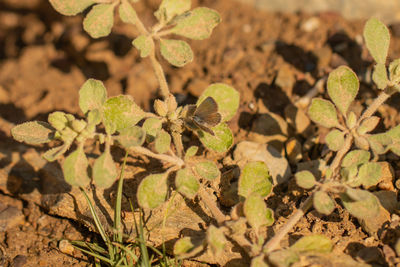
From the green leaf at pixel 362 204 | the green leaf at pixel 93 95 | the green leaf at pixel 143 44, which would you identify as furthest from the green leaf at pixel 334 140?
the green leaf at pixel 93 95

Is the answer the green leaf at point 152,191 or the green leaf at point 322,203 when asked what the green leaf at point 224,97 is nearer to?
the green leaf at point 152,191

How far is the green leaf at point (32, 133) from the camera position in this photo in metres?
2.10

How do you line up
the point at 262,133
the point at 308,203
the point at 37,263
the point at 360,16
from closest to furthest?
the point at 308,203, the point at 37,263, the point at 262,133, the point at 360,16

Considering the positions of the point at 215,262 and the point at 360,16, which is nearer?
the point at 215,262

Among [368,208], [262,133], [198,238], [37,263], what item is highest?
[368,208]

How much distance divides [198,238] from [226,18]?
2459 millimetres

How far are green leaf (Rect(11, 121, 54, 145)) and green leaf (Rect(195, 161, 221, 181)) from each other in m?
0.75

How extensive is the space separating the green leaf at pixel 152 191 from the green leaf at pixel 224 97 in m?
0.53

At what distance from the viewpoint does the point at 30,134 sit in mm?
2127

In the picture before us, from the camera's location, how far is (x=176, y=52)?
2342mm

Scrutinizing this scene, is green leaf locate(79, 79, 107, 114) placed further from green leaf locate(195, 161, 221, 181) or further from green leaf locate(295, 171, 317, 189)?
green leaf locate(295, 171, 317, 189)

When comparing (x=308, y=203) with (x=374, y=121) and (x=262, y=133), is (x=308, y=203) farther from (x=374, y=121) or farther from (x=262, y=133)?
(x=262, y=133)

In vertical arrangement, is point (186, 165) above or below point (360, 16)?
below

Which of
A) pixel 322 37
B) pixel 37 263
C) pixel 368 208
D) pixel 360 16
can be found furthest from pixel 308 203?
pixel 360 16
